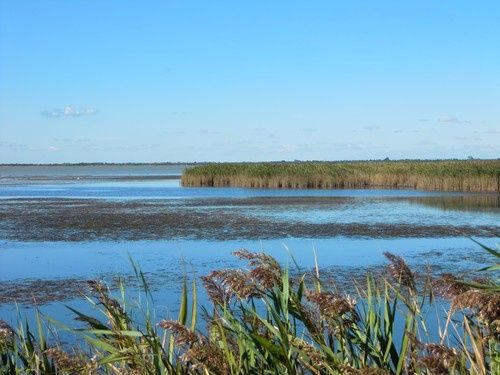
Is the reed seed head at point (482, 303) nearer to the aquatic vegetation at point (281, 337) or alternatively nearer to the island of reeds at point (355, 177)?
the aquatic vegetation at point (281, 337)

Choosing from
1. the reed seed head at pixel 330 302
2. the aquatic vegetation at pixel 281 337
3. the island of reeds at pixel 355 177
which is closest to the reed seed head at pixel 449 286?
the aquatic vegetation at pixel 281 337

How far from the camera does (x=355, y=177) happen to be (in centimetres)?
3712

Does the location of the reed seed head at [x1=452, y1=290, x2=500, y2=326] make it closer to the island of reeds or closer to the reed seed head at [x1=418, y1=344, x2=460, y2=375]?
the reed seed head at [x1=418, y1=344, x2=460, y2=375]

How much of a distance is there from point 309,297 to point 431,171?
33.3 meters

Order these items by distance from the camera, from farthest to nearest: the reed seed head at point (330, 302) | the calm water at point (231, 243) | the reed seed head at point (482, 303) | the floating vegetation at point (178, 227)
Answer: the floating vegetation at point (178, 227)
the calm water at point (231, 243)
the reed seed head at point (330, 302)
the reed seed head at point (482, 303)

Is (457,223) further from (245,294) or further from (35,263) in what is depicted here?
(245,294)

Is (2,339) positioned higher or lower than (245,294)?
lower

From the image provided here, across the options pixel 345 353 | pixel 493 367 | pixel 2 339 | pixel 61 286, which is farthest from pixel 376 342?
pixel 61 286

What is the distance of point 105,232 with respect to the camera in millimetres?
16656

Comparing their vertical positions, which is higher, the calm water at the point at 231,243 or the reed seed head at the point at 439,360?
the reed seed head at the point at 439,360

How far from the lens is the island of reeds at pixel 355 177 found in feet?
103

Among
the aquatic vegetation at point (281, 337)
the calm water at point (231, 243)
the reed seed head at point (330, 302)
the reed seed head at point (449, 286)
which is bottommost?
the calm water at point (231, 243)

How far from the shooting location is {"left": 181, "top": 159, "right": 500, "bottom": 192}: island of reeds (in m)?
31.5

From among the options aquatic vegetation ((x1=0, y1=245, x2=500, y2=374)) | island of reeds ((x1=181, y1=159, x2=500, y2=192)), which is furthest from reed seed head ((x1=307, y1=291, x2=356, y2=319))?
island of reeds ((x1=181, y1=159, x2=500, y2=192))
